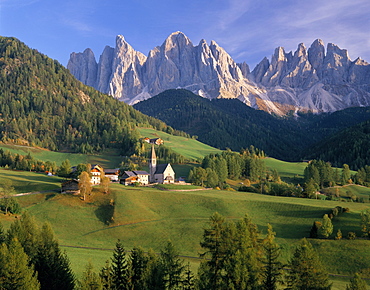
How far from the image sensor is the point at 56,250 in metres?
46.8

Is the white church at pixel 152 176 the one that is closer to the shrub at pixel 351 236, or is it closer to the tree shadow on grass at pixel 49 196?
the tree shadow on grass at pixel 49 196

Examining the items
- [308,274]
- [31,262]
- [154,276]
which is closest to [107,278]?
[154,276]

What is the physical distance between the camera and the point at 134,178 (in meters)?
134

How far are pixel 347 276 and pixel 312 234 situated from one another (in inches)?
573

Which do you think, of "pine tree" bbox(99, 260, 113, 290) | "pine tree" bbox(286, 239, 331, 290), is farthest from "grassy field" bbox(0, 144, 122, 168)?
"pine tree" bbox(286, 239, 331, 290)

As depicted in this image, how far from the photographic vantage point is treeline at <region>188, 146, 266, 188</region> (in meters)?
146

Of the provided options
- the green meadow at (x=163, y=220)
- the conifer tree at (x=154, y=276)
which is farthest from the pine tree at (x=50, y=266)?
the conifer tree at (x=154, y=276)

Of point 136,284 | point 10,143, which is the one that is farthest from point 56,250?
point 10,143

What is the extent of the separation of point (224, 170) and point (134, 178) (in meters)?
46.6

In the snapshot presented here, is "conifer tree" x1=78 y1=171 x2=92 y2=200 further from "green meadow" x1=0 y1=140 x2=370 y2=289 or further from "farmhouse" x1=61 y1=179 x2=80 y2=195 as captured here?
"farmhouse" x1=61 y1=179 x2=80 y2=195

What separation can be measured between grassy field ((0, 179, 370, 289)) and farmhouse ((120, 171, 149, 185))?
2858 centimetres

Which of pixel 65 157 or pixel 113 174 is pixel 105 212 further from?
pixel 65 157

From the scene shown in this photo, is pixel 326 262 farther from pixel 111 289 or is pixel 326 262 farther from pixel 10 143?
pixel 10 143

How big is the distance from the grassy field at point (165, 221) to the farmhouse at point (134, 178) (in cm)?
2858
